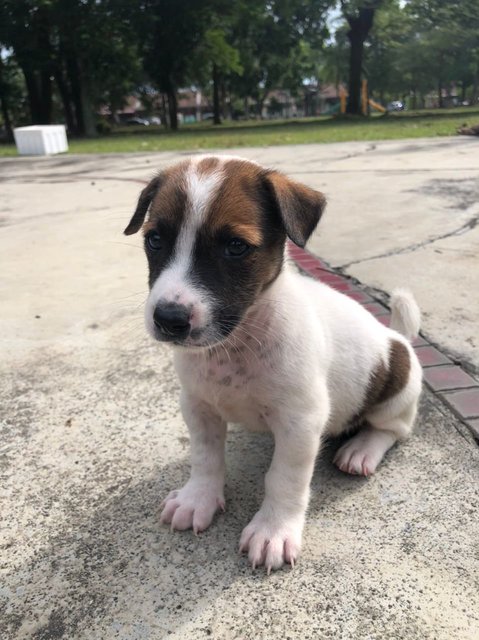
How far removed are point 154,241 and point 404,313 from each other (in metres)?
1.68

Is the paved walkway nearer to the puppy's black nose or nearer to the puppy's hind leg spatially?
the puppy's hind leg

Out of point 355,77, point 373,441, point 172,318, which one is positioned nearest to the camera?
point 172,318

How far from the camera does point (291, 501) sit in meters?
2.36

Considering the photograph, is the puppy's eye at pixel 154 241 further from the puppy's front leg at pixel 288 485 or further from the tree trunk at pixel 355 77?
Result: the tree trunk at pixel 355 77

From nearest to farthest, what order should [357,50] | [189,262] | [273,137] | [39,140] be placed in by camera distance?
[189,262] → [39,140] → [273,137] → [357,50]

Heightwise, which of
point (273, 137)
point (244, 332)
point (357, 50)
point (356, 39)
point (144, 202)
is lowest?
point (273, 137)

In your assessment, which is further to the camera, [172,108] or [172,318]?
[172,108]

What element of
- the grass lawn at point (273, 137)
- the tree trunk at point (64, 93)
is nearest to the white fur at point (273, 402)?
the grass lawn at point (273, 137)

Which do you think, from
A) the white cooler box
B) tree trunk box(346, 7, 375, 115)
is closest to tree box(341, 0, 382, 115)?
tree trunk box(346, 7, 375, 115)

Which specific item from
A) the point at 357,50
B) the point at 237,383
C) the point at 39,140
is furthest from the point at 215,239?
the point at 357,50

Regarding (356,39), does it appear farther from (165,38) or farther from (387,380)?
(387,380)

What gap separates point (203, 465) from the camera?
2.58 m

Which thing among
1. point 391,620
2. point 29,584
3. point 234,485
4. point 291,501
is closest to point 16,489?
point 29,584

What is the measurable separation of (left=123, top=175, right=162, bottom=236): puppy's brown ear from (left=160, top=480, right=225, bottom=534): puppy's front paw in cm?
121
